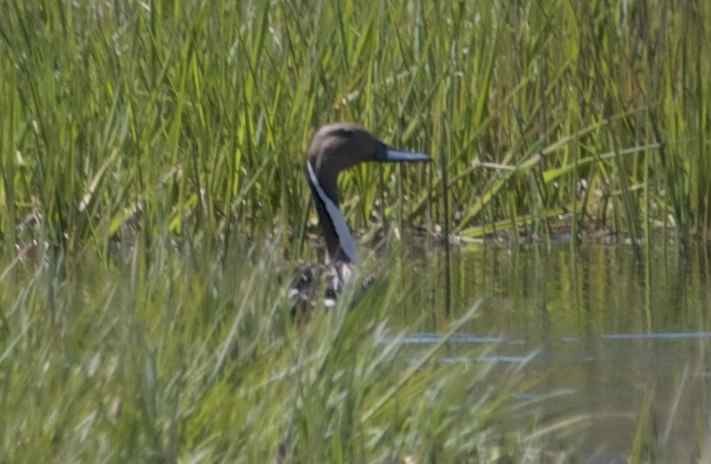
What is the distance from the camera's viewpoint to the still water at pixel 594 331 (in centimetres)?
→ 544

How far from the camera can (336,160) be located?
25.9ft

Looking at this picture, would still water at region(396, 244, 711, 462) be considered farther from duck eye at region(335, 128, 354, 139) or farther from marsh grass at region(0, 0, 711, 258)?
duck eye at region(335, 128, 354, 139)

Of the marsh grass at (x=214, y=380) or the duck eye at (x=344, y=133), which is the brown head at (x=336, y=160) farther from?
the marsh grass at (x=214, y=380)

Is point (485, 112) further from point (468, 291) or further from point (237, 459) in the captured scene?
point (237, 459)

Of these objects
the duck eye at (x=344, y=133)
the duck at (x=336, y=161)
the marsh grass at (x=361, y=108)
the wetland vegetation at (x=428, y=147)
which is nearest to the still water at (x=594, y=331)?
the wetland vegetation at (x=428, y=147)

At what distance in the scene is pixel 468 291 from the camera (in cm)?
761

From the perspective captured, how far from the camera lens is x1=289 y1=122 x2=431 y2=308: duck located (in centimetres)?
783

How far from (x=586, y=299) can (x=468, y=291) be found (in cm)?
41

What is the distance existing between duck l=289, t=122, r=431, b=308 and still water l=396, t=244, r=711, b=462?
34 cm

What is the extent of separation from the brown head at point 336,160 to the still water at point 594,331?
13.4 inches

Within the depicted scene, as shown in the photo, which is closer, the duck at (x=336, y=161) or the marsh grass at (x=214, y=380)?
Result: the marsh grass at (x=214, y=380)

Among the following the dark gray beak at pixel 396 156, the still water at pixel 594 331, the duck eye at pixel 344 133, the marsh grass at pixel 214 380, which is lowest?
the still water at pixel 594 331

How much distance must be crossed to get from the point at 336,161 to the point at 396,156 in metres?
0.25

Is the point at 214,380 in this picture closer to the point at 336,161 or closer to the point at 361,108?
the point at 336,161
